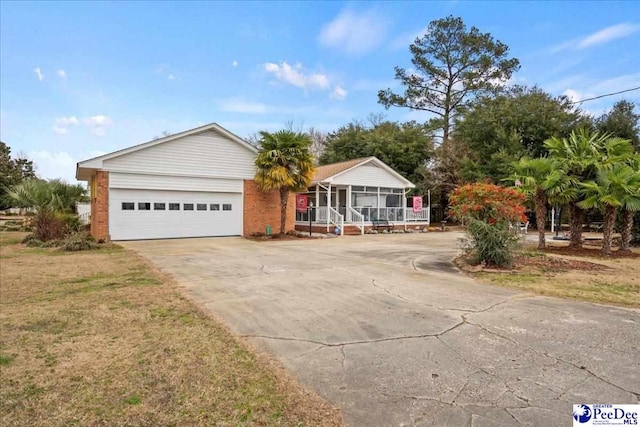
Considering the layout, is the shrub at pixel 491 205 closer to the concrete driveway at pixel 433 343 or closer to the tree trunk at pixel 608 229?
the concrete driveway at pixel 433 343

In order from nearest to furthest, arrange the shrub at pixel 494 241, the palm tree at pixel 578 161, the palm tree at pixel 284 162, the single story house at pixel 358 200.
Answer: the shrub at pixel 494 241
the palm tree at pixel 578 161
the palm tree at pixel 284 162
the single story house at pixel 358 200

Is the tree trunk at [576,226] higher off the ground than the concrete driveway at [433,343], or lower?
higher

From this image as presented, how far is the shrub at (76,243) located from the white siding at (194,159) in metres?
3.52

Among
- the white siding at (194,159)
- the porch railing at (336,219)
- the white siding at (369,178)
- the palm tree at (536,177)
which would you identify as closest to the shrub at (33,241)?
the white siding at (194,159)

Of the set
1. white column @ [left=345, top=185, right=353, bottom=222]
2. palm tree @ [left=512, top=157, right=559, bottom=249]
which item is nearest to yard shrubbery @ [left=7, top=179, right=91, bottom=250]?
white column @ [left=345, top=185, right=353, bottom=222]

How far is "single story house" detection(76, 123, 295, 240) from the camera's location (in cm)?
1525

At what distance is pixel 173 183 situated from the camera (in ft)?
54.0

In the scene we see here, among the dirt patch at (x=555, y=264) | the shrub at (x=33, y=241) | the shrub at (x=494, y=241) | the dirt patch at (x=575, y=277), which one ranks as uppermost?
the shrub at (x=494, y=241)

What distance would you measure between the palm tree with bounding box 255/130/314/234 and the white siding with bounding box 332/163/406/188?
14.0 ft

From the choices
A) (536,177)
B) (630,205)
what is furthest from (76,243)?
(630,205)

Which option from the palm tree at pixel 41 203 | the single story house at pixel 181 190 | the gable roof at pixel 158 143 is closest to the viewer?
the palm tree at pixel 41 203

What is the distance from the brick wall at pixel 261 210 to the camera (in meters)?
18.3

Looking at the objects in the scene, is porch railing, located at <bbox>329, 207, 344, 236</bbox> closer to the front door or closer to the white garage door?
the front door

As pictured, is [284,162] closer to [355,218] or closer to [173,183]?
[173,183]
